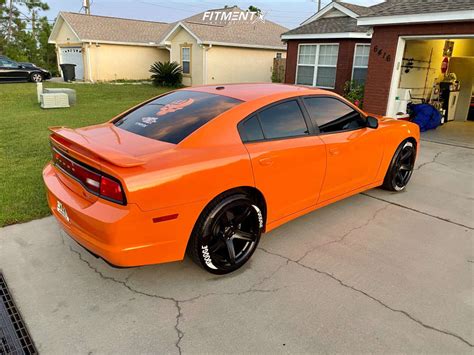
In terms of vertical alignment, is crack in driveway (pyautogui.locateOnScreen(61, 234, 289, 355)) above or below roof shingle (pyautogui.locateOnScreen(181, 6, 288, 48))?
below

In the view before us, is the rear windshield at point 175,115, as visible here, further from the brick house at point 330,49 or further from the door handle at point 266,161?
the brick house at point 330,49

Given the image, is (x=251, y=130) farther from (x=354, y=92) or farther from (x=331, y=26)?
(x=331, y=26)

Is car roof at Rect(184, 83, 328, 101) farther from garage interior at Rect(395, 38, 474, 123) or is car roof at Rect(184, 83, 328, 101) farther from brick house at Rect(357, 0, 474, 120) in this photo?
garage interior at Rect(395, 38, 474, 123)

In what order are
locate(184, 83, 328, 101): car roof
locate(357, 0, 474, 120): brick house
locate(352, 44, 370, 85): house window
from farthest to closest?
locate(352, 44, 370, 85): house window
locate(357, 0, 474, 120): brick house
locate(184, 83, 328, 101): car roof

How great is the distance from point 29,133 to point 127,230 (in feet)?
23.3

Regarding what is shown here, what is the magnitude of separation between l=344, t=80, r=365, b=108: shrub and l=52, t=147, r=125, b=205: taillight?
32.4 ft

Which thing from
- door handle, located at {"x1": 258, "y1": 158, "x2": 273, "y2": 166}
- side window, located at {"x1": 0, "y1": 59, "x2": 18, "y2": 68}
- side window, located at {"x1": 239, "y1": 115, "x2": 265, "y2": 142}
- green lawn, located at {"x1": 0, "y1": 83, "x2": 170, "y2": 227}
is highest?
side window, located at {"x1": 0, "y1": 59, "x2": 18, "y2": 68}

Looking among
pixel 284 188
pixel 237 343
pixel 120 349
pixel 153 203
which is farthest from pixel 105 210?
pixel 284 188

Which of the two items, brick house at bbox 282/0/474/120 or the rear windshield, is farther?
brick house at bbox 282/0/474/120

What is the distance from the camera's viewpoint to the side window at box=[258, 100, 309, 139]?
3328mm

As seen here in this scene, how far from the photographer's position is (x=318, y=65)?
14.4 m

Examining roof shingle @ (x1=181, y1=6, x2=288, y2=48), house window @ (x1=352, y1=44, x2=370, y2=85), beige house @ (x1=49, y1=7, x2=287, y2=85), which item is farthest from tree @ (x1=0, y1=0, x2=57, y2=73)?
house window @ (x1=352, y1=44, x2=370, y2=85)

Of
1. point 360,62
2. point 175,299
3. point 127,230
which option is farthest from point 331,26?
point 127,230

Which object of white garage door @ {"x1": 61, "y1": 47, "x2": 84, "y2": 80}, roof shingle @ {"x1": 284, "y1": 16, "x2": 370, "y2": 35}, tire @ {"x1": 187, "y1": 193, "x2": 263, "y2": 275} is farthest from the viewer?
white garage door @ {"x1": 61, "y1": 47, "x2": 84, "y2": 80}
